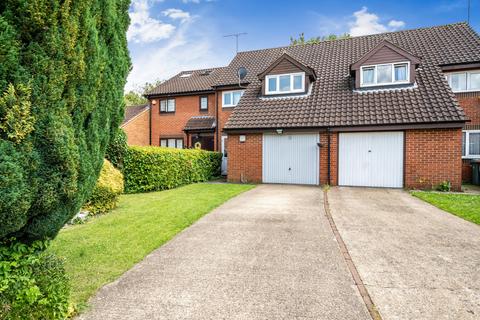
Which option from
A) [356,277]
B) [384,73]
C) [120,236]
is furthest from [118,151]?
[384,73]

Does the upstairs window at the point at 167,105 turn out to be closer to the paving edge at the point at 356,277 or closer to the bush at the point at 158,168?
the bush at the point at 158,168

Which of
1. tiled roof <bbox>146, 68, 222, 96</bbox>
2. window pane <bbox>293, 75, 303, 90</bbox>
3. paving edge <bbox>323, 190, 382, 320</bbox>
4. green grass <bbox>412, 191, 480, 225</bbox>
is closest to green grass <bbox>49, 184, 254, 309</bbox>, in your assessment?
paving edge <bbox>323, 190, 382, 320</bbox>

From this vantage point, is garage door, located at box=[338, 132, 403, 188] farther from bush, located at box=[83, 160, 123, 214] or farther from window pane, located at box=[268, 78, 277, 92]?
bush, located at box=[83, 160, 123, 214]

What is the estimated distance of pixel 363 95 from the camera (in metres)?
13.4

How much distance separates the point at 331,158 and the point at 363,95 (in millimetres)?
3413

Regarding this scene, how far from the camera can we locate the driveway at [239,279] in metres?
3.11

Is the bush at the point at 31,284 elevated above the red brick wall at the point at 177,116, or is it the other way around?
the red brick wall at the point at 177,116

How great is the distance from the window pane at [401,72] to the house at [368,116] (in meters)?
0.04

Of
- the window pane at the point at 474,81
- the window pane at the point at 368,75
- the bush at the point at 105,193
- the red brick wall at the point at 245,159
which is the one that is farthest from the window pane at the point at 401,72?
the bush at the point at 105,193

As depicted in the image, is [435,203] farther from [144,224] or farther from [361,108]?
[144,224]

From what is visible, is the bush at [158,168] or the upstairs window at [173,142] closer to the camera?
the bush at [158,168]

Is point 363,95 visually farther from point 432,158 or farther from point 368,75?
point 432,158

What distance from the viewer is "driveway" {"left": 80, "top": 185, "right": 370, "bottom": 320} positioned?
10.2 feet

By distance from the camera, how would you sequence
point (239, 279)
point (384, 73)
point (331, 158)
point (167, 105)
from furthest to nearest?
point (167, 105)
point (384, 73)
point (331, 158)
point (239, 279)
